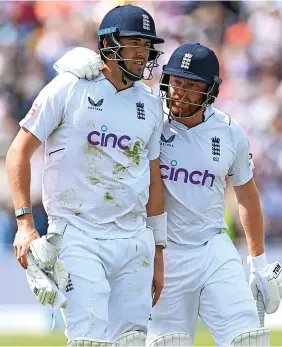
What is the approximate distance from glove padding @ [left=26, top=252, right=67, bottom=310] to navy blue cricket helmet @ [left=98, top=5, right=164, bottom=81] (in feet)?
3.75

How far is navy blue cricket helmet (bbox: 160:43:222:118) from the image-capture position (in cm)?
598

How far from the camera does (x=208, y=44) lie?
39.4 feet

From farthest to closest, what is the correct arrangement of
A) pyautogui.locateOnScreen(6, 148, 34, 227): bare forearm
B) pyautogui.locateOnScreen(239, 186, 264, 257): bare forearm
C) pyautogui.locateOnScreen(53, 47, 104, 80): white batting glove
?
pyautogui.locateOnScreen(239, 186, 264, 257): bare forearm, pyautogui.locateOnScreen(53, 47, 104, 80): white batting glove, pyautogui.locateOnScreen(6, 148, 34, 227): bare forearm

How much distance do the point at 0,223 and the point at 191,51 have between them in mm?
5076

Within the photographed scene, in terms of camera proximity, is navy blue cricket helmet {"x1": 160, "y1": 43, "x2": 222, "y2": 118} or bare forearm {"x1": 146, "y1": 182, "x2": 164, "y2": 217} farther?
navy blue cricket helmet {"x1": 160, "y1": 43, "x2": 222, "y2": 118}

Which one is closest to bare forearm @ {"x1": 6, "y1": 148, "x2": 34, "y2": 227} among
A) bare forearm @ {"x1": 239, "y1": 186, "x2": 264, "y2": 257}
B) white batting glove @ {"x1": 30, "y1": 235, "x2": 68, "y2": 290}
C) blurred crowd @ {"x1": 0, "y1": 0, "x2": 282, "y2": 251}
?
white batting glove @ {"x1": 30, "y1": 235, "x2": 68, "y2": 290}

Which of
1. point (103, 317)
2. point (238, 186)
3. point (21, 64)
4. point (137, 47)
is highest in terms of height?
point (21, 64)

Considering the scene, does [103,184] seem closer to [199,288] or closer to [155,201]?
[155,201]

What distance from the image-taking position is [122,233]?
5477mm

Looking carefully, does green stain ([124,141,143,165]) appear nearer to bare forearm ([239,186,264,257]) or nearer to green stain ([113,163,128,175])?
green stain ([113,163,128,175])

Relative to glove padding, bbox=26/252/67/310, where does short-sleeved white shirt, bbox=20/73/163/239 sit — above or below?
above

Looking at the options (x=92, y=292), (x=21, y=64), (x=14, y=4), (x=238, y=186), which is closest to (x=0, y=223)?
(x=21, y=64)

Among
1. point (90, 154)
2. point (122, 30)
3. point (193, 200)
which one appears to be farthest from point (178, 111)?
point (90, 154)

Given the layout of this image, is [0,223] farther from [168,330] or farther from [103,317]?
[103,317]
